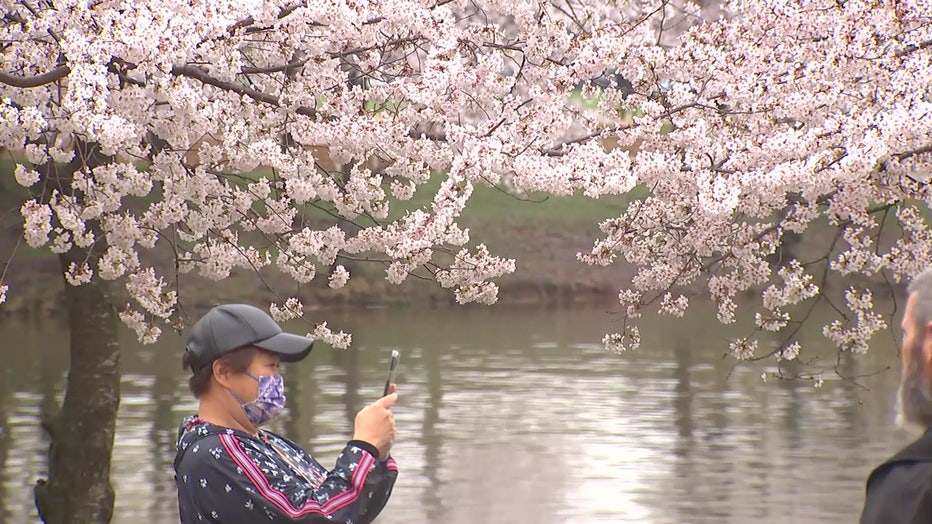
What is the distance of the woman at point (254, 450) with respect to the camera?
3531mm

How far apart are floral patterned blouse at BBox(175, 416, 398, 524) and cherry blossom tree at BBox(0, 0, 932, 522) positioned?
4.27 metres

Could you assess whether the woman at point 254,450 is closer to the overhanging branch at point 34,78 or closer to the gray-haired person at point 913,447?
the gray-haired person at point 913,447

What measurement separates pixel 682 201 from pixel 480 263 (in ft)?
4.97

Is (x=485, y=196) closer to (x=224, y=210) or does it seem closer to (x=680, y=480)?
(x=680, y=480)

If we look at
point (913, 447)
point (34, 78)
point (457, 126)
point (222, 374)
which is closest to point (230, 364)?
point (222, 374)

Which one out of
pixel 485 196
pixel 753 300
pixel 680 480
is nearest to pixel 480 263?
pixel 680 480

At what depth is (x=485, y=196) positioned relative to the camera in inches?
1665

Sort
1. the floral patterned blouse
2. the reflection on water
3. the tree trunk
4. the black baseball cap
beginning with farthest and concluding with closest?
the reflection on water
the tree trunk
the black baseball cap
the floral patterned blouse

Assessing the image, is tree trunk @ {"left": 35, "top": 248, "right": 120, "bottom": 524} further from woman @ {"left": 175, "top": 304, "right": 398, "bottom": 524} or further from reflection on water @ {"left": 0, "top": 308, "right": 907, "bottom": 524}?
woman @ {"left": 175, "top": 304, "right": 398, "bottom": 524}

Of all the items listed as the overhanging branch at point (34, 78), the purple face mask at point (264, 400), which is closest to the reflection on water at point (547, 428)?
the overhanging branch at point (34, 78)

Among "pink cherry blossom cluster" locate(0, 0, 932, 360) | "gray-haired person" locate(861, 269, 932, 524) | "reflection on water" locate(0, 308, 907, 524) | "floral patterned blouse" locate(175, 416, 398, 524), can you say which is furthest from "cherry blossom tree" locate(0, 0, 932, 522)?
"gray-haired person" locate(861, 269, 932, 524)

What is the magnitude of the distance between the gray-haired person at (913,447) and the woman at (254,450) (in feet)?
4.33

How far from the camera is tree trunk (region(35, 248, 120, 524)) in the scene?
30.9ft

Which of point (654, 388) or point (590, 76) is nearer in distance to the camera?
point (590, 76)
